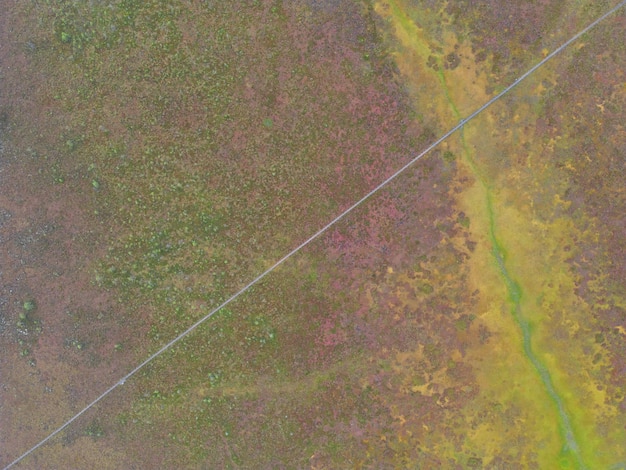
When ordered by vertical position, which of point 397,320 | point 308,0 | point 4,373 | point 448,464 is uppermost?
point 308,0

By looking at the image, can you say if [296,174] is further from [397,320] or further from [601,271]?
[601,271]

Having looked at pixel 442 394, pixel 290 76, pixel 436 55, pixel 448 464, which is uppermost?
pixel 290 76

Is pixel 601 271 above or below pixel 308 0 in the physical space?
below

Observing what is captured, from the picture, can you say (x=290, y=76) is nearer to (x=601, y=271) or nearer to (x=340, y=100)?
(x=340, y=100)

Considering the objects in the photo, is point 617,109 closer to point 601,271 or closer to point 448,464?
point 601,271

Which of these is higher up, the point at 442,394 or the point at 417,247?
the point at 417,247

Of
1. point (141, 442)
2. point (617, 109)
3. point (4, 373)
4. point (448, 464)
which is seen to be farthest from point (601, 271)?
point (4, 373)

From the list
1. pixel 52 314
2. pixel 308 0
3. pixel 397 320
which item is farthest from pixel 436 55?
pixel 52 314
